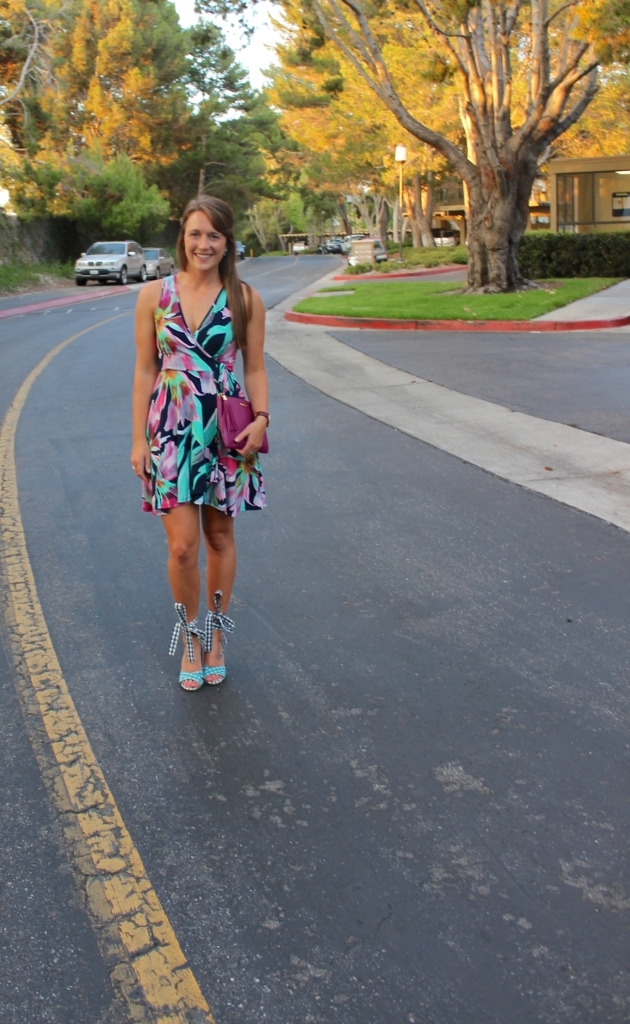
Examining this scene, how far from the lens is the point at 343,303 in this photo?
72.1 ft

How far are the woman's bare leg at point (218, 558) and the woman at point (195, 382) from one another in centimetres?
5

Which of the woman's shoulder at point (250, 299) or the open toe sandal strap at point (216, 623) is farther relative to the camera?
the open toe sandal strap at point (216, 623)

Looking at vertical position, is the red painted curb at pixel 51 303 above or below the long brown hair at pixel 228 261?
below

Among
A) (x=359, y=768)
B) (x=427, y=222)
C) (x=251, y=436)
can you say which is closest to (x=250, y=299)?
(x=251, y=436)

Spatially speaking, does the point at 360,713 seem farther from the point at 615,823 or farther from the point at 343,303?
the point at 343,303

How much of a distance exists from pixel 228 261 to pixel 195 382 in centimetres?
49

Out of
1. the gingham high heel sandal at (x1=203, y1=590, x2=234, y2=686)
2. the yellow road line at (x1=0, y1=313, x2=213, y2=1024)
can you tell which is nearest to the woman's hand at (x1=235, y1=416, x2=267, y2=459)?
the gingham high heel sandal at (x1=203, y1=590, x2=234, y2=686)

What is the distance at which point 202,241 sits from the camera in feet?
12.5

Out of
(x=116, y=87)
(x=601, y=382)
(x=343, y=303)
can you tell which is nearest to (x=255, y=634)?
(x=601, y=382)

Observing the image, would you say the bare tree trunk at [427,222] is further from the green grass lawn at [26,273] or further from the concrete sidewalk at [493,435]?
the concrete sidewalk at [493,435]

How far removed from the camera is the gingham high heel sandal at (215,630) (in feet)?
13.8

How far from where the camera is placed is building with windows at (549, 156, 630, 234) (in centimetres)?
3366

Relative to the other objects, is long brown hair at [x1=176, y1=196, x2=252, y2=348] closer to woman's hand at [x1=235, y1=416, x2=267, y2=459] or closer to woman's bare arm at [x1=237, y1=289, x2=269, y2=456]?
woman's bare arm at [x1=237, y1=289, x2=269, y2=456]

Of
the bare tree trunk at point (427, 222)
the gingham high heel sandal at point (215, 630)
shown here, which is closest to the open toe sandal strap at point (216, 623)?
the gingham high heel sandal at point (215, 630)
